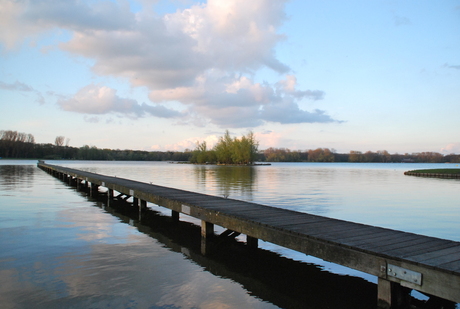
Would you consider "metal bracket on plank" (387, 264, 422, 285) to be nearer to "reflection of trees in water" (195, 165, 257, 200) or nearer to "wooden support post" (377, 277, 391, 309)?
"wooden support post" (377, 277, 391, 309)

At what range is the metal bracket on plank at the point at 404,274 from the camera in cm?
407

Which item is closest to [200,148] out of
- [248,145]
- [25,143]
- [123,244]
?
[248,145]

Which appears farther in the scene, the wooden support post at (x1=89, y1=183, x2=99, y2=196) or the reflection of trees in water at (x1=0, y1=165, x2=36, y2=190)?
the reflection of trees in water at (x1=0, y1=165, x2=36, y2=190)

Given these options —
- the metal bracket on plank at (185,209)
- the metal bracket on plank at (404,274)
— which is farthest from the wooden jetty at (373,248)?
the metal bracket on plank at (185,209)

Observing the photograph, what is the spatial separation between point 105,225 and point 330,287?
7.39 meters

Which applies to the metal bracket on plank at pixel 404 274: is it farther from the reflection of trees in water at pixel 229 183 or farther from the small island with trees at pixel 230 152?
the small island with trees at pixel 230 152

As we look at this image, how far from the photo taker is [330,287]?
5.81 meters

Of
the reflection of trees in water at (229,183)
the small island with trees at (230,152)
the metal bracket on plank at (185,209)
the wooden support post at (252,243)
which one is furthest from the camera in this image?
the small island with trees at (230,152)

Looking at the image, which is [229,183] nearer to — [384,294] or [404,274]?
[384,294]

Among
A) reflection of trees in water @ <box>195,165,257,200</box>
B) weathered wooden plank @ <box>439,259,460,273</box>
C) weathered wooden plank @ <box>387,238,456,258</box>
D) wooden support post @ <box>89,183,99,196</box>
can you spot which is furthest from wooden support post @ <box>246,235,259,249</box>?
wooden support post @ <box>89,183,99,196</box>

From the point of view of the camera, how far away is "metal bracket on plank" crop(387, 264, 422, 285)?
4074 mm

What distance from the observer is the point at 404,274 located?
4.22 meters

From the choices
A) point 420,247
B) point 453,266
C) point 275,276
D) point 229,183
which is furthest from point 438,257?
point 229,183

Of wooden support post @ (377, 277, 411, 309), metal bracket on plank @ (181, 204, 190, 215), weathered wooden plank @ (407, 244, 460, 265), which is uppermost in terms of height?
weathered wooden plank @ (407, 244, 460, 265)
